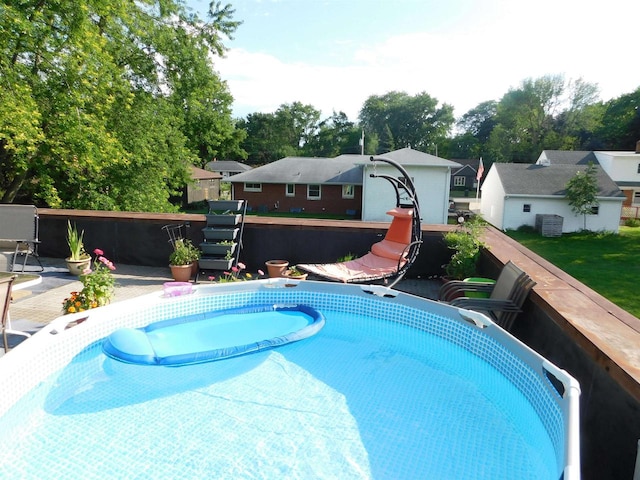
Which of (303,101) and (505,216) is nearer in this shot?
(505,216)

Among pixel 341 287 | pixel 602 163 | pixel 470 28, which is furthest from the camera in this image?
pixel 602 163

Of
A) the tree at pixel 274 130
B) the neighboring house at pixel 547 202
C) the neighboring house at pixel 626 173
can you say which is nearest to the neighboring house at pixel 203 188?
the tree at pixel 274 130

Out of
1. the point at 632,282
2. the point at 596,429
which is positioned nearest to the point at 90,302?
the point at 596,429

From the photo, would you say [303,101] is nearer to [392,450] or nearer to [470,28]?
[470,28]

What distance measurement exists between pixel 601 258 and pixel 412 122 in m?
49.3

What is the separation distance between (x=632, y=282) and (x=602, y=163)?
22778 mm

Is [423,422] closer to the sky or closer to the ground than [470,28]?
closer to the ground

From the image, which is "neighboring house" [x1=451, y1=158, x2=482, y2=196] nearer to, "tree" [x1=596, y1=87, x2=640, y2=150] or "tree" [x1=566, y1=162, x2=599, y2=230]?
"tree" [x1=596, y1=87, x2=640, y2=150]

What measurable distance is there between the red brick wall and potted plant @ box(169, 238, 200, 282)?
1902cm

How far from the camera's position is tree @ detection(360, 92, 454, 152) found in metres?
60.0

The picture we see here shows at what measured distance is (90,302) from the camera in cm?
494

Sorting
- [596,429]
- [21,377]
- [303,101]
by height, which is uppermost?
[303,101]

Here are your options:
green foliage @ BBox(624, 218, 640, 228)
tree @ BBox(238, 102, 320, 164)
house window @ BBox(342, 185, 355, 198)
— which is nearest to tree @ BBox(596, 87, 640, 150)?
green foliage @ BBox(624, 218, 640, 228)

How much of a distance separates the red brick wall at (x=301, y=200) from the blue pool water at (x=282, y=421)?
2222 centimetres
